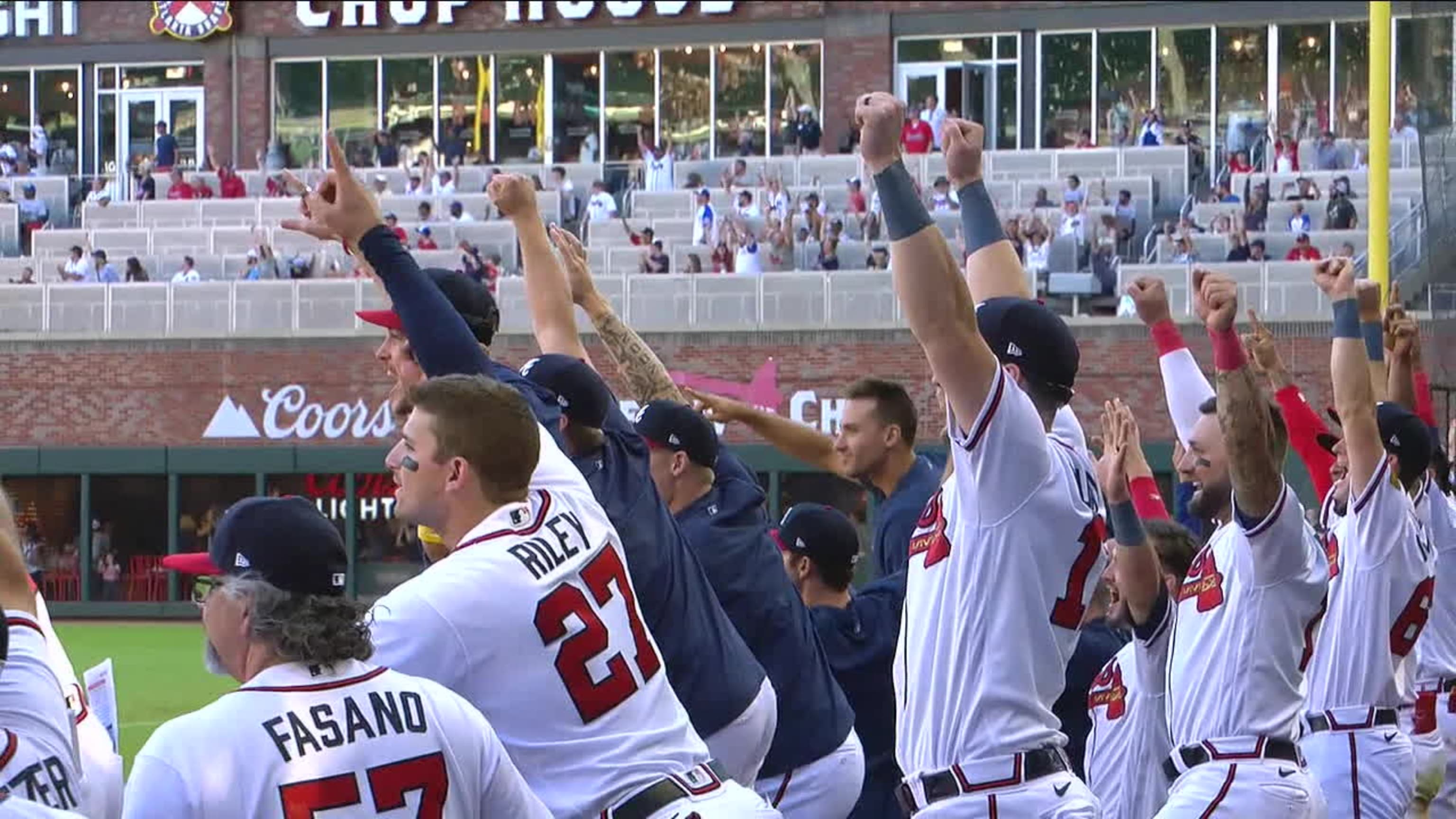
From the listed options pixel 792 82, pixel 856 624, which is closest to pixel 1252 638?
pixel 856 624

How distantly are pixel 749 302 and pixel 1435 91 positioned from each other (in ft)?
46.0

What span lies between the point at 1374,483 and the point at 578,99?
3360cm

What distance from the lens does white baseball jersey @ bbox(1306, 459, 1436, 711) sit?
27.4 feet

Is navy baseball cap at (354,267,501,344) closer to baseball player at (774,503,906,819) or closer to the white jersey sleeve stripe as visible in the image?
baseball player at (774,503,906,819)

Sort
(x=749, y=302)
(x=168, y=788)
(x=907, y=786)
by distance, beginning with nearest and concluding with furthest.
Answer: (x=168, y=788), (x=907, y=786), (x=749, y=302)

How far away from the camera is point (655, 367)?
779cm

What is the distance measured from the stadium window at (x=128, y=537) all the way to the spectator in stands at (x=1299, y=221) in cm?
1790

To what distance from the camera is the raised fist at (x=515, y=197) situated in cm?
643

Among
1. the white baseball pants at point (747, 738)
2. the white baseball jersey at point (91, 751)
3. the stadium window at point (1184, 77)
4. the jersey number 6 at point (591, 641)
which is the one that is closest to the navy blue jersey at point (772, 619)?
the white baseball pants at point (747, 738)

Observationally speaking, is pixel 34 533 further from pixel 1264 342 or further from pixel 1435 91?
pixel 1264 342

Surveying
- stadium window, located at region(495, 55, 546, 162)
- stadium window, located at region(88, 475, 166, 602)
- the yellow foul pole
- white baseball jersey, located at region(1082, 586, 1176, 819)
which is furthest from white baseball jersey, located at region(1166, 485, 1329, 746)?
stadium window, located at region(495, 55, 546, 162)

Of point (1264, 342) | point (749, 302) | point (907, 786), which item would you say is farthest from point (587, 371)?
point (749, 302)

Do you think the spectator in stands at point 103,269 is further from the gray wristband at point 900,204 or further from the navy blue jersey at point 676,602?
the gray wristband at point 900,204

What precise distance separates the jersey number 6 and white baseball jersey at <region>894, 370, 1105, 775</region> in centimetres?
101
